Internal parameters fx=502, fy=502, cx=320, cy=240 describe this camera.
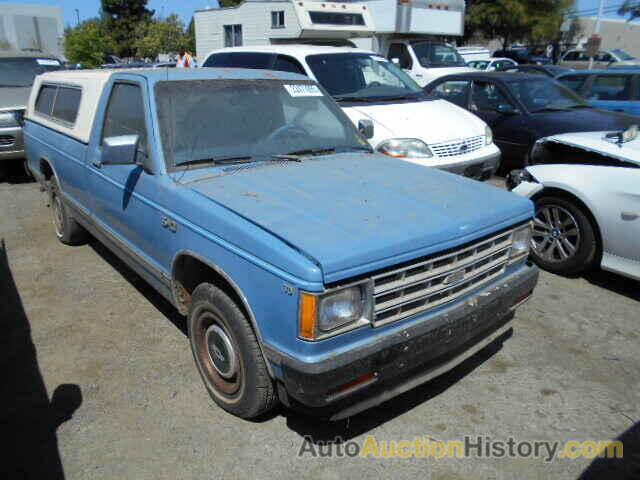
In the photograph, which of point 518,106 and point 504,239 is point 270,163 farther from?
point 518,106

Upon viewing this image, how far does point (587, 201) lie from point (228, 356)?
340 cm

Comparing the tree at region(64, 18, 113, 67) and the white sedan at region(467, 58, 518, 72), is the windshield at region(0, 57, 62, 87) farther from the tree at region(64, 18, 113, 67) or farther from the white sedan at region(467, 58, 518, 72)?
the tree at region(64, 18, 113, 67)

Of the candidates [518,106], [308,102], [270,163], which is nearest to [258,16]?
[518,106]

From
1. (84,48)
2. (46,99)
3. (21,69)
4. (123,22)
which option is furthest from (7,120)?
(123,22)

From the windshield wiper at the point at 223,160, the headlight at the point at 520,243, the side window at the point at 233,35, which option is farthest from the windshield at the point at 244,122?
the side window at the point at 233,35

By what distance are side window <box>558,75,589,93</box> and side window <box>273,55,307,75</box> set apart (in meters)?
5.76

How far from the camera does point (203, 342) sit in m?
3.02

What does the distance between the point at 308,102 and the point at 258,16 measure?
27.9ft

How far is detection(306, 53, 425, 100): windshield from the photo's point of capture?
22.0ft

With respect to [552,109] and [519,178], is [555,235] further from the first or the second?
[552,109]

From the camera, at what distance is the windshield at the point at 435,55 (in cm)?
1364

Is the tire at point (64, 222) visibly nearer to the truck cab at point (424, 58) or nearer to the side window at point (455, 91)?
the side window at point (455, 91)

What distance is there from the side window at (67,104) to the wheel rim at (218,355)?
2681 mm

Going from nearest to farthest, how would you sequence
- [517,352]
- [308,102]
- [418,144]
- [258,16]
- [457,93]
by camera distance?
[517,352], [308,102], [418,144], [457,93], [258,16]
